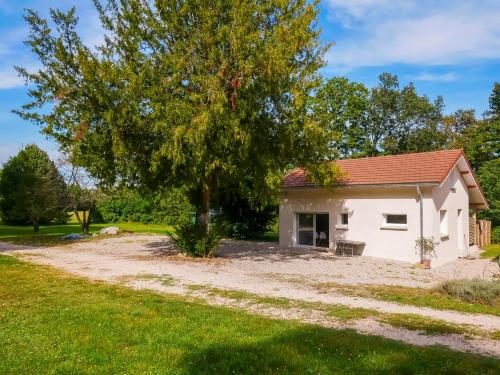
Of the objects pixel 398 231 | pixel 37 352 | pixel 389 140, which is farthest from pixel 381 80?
pixel 37 352

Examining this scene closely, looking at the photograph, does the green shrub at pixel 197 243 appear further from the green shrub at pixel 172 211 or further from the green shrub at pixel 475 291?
the green shrub at pixel 172 211

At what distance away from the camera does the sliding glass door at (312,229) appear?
2228 cm

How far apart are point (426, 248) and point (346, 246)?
3.83m

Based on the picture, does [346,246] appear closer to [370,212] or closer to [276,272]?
[370,212]

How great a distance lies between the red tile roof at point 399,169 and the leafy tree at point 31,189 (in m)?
20.4

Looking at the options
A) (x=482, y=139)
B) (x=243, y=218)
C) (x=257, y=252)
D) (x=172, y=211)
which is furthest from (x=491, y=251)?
(x=172, y=211)

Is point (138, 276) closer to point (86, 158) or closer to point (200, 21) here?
point (86, 158)

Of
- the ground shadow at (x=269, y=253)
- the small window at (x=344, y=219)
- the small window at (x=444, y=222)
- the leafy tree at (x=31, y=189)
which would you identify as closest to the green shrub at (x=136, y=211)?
the leafy tree at (x=31, y=189)

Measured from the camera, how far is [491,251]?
2395 centimetres

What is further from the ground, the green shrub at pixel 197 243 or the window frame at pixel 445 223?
the window frame at pixel 445 223

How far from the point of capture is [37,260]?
17.4 meters

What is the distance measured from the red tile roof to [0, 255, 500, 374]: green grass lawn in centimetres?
1206

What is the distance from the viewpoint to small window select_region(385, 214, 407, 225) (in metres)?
19.1

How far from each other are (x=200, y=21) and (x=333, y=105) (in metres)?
30.3
